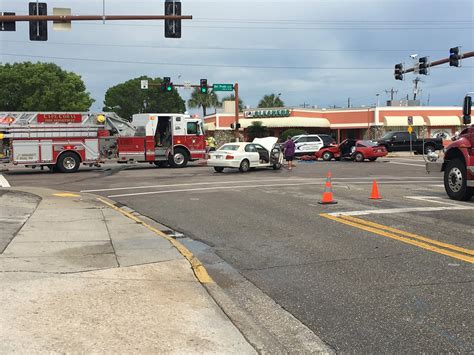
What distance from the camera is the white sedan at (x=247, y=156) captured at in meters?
23.8

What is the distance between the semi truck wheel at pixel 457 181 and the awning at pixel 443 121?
4751 cm

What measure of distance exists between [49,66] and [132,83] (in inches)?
1347

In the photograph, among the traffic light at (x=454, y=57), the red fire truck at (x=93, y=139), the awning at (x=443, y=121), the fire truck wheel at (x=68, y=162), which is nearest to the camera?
the red fire truck at (x=93, y=139)

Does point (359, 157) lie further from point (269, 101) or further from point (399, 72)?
point (269, 101)

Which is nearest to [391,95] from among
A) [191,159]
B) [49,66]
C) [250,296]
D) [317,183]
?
[49,66]

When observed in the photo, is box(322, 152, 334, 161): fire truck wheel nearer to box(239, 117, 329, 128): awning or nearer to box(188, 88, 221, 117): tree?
box(239, 117, 329, 128): awning

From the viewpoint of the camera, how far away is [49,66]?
63.9m

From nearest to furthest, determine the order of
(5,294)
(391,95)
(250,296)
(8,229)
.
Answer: (5,294) < (250,296) < (8,229) < (391,95)

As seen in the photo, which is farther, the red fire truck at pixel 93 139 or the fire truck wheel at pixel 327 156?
the fire truck wheel at pixel 327 156

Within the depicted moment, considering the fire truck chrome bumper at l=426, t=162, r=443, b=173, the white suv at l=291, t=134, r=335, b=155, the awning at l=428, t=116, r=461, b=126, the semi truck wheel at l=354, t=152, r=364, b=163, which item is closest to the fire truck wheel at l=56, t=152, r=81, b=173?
the white suv at l=291, t=134, r=335, b=155

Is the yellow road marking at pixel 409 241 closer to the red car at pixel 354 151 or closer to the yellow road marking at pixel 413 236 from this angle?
the yellow road marking at pixel 413 236

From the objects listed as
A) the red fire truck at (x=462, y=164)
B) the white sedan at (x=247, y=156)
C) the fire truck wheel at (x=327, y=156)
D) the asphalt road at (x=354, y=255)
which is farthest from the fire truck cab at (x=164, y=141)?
the red fire truck at (x=462, y=164)

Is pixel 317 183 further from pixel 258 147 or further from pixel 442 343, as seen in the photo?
Result: pixel 442 343

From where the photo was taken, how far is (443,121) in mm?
56781
